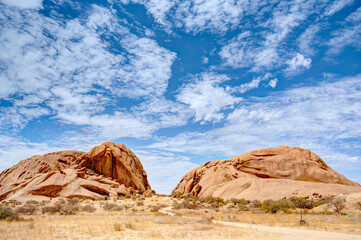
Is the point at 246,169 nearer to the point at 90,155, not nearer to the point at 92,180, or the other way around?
the point at 92,180

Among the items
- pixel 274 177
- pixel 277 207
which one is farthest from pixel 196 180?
pixel 277 207

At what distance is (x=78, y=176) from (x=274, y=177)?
129 feet

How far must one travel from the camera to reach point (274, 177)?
159 feet

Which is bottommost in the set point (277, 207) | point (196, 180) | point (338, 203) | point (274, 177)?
point (277, 207)

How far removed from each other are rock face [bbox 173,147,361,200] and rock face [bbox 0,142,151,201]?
17.4 m

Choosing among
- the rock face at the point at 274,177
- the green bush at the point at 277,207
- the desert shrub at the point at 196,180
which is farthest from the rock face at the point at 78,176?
the green bush at the point at 277,207

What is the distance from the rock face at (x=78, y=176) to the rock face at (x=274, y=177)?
1744cm

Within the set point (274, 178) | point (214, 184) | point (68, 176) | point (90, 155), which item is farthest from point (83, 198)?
point (274, 178)

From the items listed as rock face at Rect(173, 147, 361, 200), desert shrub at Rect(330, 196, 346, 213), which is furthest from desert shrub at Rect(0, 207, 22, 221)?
rock face at Rect(173, 147, 361, 200)

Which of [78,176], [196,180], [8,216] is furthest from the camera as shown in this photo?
[196,180]

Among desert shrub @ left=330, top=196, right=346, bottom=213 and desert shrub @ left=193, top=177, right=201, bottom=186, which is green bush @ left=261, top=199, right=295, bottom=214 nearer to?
desert shrub @ left=330, top=196, right=346, bottom=213

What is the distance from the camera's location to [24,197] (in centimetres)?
3462

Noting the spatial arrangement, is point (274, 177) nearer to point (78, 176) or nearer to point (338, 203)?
point (338, 203)

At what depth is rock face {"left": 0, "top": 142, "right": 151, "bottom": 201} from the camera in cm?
3759
